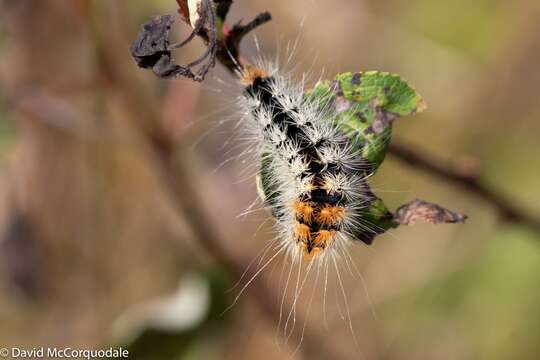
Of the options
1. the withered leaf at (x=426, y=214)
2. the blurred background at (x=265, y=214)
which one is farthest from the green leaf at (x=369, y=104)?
the blurred background at (x=265, y=214)

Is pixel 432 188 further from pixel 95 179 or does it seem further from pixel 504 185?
pixel 95 179

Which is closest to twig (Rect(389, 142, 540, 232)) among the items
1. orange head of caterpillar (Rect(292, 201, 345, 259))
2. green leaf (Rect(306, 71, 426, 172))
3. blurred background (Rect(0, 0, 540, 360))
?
green leaf (Rect(306, 71, 426, 172))

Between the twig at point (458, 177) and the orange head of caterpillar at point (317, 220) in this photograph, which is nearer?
the orange head of caterpillar at point (317, 220)

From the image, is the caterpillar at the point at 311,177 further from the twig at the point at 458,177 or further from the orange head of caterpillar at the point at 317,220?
the twig at the point at 458,177

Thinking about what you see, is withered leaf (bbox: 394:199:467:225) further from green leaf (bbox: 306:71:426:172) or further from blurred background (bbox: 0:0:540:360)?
blurred background (bbox: 0:0:540:360)

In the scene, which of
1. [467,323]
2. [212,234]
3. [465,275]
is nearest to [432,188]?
[465,275]

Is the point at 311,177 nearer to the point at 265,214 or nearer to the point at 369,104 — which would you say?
the point at 369,104
